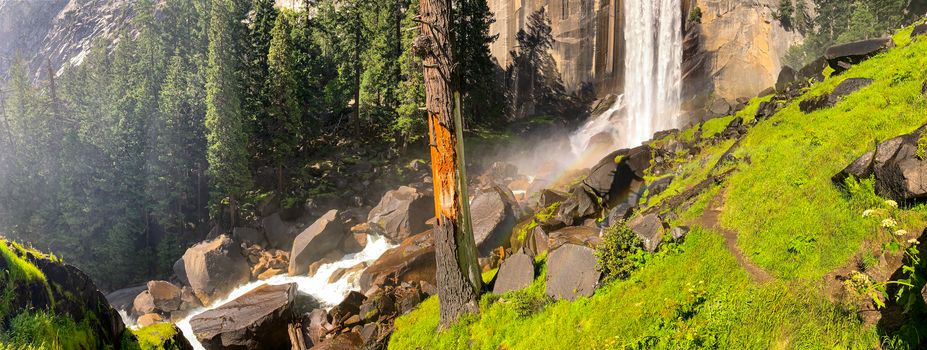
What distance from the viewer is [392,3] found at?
39.6 m

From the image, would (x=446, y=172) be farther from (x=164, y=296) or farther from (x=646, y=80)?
(x=646, y=80)

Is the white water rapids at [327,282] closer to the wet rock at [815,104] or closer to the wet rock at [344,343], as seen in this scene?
the wet rock at [344,343]

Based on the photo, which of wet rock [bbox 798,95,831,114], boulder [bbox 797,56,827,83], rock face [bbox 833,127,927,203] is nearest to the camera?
rock face [bbox 833,127,927,203]

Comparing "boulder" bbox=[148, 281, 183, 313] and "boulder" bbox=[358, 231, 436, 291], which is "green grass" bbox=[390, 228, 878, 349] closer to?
"boulder" bbox=[358, 231, 436, 291]

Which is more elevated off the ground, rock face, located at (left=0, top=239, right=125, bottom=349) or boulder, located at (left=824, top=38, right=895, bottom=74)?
boulder, located at (left=824, top=38, right=895, bottom=74)

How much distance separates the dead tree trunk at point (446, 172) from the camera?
339 inches

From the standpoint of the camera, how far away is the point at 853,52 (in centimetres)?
1719

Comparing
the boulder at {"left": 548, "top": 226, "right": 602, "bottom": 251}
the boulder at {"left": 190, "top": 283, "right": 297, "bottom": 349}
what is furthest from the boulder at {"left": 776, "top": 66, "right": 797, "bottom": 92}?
the boulder at {"left": 190, "top": 283, "right": 297, "bottom": 349}

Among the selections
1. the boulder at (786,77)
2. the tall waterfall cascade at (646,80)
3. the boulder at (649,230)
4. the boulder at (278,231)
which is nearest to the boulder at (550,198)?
the boulder at (649,230)

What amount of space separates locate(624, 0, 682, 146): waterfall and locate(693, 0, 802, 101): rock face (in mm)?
2080

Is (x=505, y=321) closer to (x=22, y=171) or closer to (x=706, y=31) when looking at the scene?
(x=706, y=31)

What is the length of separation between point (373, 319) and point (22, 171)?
3562cm

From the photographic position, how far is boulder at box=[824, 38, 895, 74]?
54.4ft

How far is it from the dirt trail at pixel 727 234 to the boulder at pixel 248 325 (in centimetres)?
→ 1185
